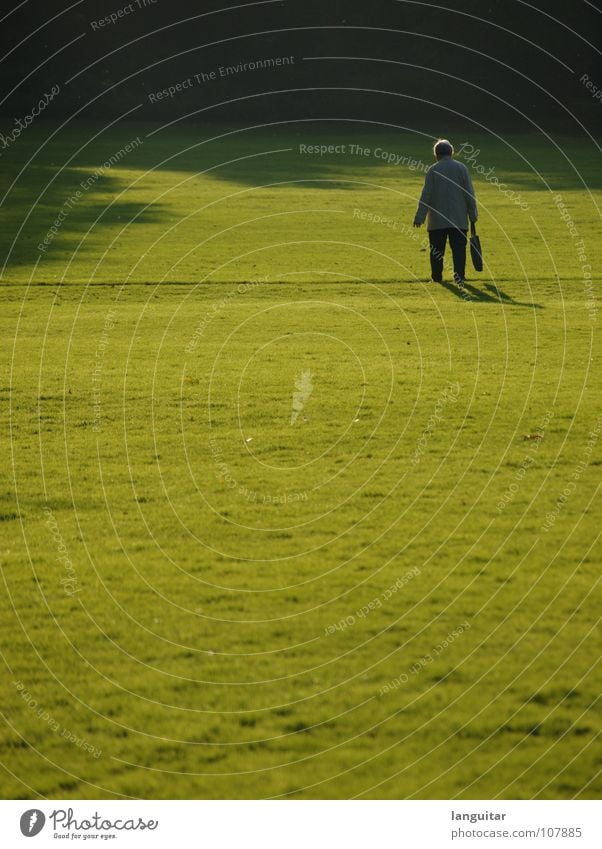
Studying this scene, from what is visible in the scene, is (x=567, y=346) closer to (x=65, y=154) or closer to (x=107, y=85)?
(x=65, y=154)

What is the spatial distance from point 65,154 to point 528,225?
2168cm

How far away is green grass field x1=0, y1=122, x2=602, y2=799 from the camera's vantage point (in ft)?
19.5

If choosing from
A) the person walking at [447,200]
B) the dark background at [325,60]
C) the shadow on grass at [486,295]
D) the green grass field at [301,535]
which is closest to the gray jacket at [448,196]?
the person walking at [447,200]

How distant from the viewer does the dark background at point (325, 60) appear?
5600 centimetres

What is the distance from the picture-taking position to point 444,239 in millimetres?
18859

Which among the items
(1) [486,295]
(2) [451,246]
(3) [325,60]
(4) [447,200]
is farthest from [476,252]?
(3) [325,60]

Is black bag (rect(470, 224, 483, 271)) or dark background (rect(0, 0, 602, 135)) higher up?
dark background (rect(0, 0, 602, 135))

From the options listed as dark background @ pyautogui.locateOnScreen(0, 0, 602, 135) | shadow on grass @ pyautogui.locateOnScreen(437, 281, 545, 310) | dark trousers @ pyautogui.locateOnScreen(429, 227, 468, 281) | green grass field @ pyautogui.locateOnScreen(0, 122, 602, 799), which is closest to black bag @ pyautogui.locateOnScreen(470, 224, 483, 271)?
dark trousers @ pyautogui.locateOnScreen(429, 227, 468, 281)

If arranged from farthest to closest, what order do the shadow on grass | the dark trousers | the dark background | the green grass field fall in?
the dark background < the dark trousers < the shadow on grass < the green grass field

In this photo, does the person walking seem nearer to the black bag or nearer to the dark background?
the black bag

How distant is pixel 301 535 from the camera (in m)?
8.67

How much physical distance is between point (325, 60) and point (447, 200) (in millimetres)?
41135

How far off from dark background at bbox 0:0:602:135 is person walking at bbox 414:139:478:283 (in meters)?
38.5

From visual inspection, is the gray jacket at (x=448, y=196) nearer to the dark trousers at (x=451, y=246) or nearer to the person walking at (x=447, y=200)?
the person walking at (x=447, y=200)
